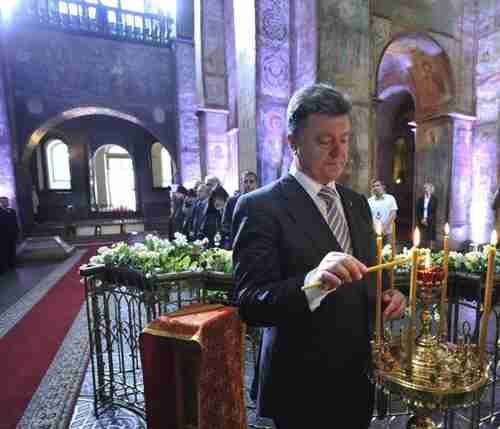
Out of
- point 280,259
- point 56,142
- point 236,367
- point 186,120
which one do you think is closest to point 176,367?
point 236,367

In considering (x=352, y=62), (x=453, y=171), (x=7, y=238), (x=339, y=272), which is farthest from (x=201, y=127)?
(x=339, y=272)

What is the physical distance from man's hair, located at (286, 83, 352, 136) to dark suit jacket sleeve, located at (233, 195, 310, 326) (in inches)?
12.5

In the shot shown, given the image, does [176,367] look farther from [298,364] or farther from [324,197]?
[324,197]

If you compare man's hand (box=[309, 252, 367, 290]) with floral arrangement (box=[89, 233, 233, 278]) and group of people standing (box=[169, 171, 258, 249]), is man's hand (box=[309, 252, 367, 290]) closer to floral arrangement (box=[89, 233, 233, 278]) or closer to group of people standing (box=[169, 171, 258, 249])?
floral arrangement (box=[89, 233, 233, 278])

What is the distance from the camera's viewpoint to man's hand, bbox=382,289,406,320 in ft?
3.60

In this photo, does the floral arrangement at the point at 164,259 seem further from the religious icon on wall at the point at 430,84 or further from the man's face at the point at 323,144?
the religious icon on wall at the point at 430,84

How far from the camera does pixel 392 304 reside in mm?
1111

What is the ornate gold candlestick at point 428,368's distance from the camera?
77 centimetres

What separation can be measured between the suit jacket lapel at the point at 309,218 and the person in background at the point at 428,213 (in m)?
7.28

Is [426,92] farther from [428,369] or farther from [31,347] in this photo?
[31,347]

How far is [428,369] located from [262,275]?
509mm

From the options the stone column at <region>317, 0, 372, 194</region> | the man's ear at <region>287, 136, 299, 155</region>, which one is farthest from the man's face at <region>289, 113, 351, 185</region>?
the stone column at <region>317, 0, 372, 194</region>

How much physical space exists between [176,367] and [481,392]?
1.46 meters

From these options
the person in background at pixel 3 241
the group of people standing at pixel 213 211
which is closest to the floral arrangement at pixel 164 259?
the group of people standing at pixel 213 211
